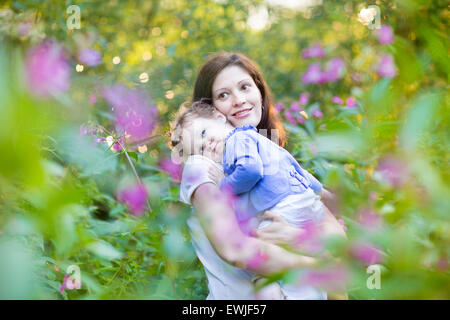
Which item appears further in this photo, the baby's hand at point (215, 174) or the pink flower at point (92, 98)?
the pink flower at point (92, 98)

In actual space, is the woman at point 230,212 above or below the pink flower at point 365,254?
above

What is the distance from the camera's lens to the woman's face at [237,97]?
1004mm

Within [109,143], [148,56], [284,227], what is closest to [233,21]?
[148,56]

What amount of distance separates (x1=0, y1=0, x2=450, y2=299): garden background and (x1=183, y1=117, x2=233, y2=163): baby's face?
149mm

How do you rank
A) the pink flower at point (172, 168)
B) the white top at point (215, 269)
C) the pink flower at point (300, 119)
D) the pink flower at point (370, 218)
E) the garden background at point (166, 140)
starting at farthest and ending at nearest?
the pink flower at point (300, 119), the pink flower at point (172, 168), the white top at point (215, 269), the pink flower at point (370, 218), the garden background at point (166, 140)

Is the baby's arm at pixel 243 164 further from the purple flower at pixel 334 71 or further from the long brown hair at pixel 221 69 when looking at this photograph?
the purple flower at pixel 334 71

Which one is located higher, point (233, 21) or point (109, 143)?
point (233, 21)

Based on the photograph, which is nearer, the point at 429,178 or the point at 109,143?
the point at 429,178

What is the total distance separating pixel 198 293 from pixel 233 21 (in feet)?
6.97

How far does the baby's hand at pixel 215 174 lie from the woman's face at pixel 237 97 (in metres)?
0.11

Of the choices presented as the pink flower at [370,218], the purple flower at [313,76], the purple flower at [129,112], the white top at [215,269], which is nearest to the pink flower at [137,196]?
the purple flower at [129,112]

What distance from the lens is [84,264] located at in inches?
47.1

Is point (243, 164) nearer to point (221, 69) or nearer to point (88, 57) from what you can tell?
point (221, 69)
